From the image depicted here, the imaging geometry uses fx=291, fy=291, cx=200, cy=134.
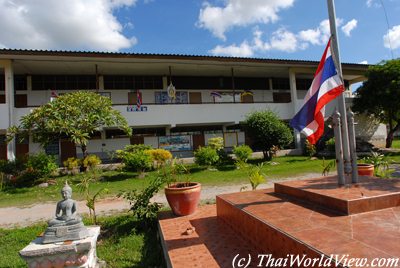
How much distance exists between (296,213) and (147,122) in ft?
46.5

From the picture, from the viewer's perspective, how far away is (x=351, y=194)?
398 cm

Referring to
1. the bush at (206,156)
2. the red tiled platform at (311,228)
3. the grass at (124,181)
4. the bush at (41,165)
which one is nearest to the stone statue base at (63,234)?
the red tiled platform at (311,228)

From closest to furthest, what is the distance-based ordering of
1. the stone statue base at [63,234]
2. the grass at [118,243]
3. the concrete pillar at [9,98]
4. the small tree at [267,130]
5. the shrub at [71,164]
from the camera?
the stone statue base at [63,234], the grass at [118,243], the shrub at [71,164], the concrete pillar at [9,98], the small tree at [267,130]

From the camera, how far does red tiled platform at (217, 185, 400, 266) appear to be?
2646mm

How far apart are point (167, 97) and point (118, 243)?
629 inches

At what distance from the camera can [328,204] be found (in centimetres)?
398

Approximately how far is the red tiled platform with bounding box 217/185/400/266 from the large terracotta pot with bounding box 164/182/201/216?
1175 millimetres

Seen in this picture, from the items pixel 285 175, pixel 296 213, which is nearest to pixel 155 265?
pixel 296 213

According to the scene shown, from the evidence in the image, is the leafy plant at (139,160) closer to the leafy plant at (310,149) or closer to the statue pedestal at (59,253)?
the statue pedestal at (59,253)

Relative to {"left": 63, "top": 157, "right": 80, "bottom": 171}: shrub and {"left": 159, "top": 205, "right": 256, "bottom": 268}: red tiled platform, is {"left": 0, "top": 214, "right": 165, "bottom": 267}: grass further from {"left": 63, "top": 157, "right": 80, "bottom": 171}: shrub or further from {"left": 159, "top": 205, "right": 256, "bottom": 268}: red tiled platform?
{"left": 63, "top": 157, "right": 80, "bottom": 171}: shrub

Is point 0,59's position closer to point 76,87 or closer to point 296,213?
point 76,87

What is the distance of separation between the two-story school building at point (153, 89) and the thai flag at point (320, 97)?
1337cm

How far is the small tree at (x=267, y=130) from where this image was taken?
1560cm

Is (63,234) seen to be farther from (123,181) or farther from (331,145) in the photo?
(331,145)
